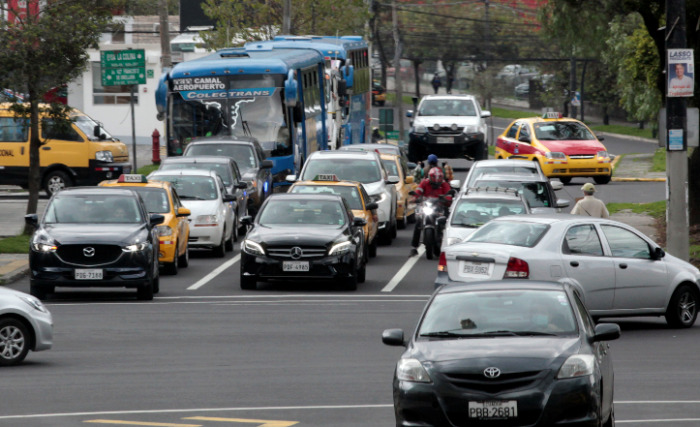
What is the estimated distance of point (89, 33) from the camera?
27.4 m

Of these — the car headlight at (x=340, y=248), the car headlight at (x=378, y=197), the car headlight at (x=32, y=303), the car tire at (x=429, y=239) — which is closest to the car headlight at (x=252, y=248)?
the car headlight at (x=340, y=248)

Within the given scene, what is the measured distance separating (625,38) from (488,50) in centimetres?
3310

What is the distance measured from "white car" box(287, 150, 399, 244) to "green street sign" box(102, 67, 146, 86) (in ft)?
16.2

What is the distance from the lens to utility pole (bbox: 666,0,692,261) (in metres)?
21.6

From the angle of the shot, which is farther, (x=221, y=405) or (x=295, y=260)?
(x=295, y=260)

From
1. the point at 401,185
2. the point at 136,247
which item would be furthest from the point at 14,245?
the point at 401,185

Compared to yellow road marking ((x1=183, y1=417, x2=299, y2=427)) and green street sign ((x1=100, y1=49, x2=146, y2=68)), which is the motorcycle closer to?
green street sign ((x1=100, y1=49, x2=146, y2=68))

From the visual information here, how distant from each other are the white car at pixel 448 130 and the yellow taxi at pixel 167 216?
21168mm

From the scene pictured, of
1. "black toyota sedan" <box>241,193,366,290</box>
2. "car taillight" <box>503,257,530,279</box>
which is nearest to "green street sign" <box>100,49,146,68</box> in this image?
"black toyota sedan" <box>241,193,366,290</box>

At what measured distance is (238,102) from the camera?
111 feet

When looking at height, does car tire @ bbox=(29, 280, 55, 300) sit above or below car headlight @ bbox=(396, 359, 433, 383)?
below

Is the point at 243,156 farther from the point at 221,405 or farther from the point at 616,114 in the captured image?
the point at 616,114

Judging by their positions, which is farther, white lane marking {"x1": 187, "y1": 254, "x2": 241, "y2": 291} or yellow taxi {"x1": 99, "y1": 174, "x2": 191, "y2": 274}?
yellow taxi {"x1": 99, "y1": 174, "x2": 191, "y2": 274}

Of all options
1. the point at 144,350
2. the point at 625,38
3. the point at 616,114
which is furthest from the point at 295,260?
the point at 616,114
